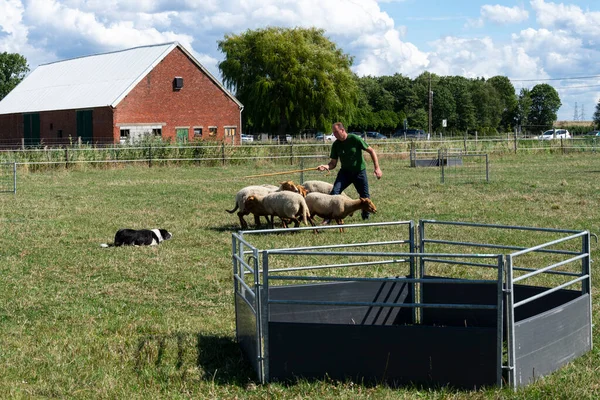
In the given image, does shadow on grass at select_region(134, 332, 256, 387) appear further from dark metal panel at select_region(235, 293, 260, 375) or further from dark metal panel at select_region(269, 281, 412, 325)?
dark metal panel at select_region(269, 281, 412, 325)

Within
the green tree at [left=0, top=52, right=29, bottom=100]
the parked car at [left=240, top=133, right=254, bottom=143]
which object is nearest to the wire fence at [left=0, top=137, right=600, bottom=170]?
the parked car at [left=240, top=133, right=254, bottom=143]

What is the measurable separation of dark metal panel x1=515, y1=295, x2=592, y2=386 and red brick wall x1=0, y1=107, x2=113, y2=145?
145ft

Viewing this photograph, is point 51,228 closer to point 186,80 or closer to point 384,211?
point 384,211

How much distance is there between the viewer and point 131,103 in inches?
1938

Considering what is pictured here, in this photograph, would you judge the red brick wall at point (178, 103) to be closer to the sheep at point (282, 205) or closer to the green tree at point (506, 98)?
the sheep at point (282, 205)

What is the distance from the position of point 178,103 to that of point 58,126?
8.56m

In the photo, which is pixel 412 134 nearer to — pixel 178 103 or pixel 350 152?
pixel 178 103

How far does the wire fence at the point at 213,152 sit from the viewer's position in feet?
110

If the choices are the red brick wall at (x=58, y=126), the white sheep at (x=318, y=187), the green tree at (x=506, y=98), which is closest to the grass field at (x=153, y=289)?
the white sheep at (x=318, y=187)

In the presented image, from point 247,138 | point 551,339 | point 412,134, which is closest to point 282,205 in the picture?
point 551,339

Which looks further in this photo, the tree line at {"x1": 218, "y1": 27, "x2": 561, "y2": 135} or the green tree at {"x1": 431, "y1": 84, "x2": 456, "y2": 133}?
the green tree at {"x1": 431, "y1": 84, "x2": 456, "y2": 133}

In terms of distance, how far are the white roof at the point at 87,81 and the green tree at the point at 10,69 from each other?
131ft

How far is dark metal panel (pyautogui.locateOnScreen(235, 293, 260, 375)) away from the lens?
6.07 meters

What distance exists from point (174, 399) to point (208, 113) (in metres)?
49.3
